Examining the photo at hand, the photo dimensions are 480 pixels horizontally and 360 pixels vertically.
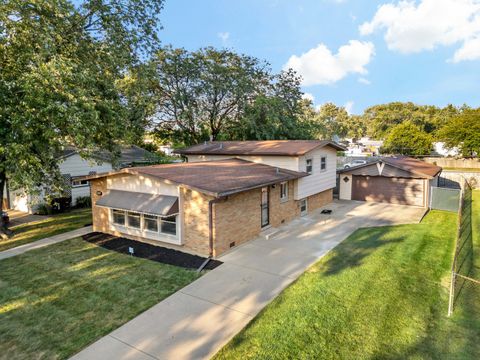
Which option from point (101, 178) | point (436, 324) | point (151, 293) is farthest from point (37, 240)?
point (436, 324)

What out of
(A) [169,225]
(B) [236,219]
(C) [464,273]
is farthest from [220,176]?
(C) [464,273]

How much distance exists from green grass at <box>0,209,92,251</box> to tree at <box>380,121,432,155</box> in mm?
46461

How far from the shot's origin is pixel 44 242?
1194 cm

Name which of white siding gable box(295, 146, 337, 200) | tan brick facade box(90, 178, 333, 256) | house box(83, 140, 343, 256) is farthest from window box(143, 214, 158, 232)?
white siding gable box(295, 146, 337, 200)

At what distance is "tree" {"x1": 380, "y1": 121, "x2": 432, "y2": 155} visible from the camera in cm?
4669

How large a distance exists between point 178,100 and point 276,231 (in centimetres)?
1439

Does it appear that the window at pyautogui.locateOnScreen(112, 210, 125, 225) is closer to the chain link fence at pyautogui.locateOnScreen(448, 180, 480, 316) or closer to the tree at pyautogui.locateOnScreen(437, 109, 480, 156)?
the chain link fence at pyautogui.locateOnScreen(448, 180, 480, 316)

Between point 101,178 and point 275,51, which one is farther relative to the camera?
point 275,51

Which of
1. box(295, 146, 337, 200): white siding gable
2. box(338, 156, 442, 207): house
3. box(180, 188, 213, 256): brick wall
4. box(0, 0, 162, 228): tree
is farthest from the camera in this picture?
box(338, 156, 442, 207): house

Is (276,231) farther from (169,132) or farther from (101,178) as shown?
(169,132)

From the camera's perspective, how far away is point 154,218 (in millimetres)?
11289

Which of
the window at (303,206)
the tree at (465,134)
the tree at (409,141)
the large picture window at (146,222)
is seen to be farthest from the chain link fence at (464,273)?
the tree at (409,141)

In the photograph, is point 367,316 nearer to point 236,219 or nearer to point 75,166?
point 236,219

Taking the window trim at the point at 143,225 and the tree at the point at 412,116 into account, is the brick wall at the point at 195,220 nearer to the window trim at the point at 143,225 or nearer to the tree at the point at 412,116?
the window trim at the point at 143,225
